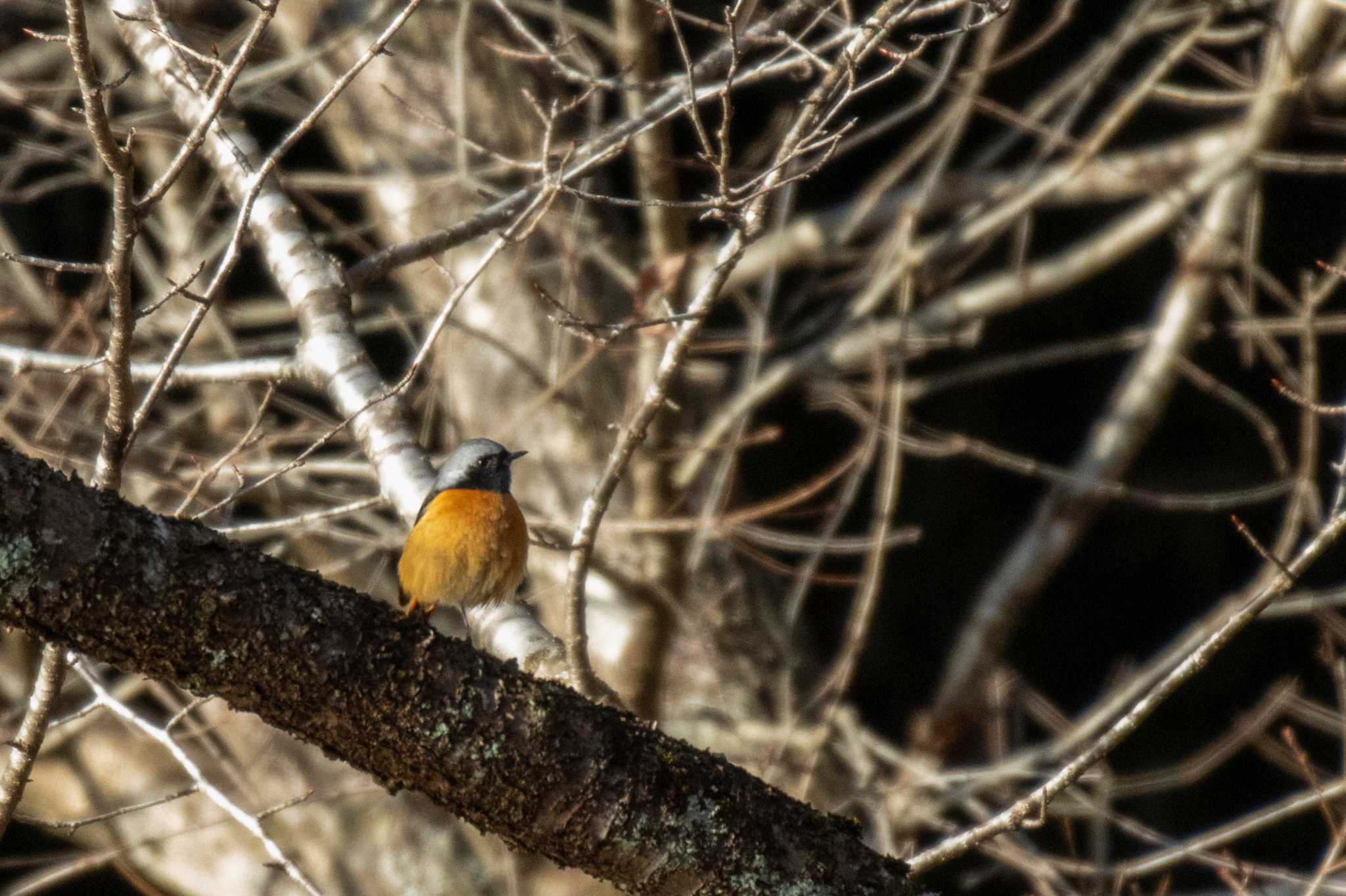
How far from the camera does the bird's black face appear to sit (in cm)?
438

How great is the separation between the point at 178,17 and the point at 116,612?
181 inches

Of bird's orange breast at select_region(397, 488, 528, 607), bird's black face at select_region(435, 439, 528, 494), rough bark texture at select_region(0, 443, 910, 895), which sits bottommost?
rough bark texture at select_region(0, 443, 910, 895)

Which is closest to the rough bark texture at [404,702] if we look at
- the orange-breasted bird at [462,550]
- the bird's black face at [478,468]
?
the orange-breasted bird at [462,550]

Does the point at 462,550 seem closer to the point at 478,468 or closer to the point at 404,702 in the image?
the point at 478,468

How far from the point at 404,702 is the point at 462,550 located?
1664 millimetres

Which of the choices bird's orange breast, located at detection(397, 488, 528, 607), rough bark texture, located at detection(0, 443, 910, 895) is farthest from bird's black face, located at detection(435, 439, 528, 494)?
rough bark texture, located at detection(0, 443, 910, 895)

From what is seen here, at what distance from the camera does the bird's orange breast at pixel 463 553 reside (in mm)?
4043

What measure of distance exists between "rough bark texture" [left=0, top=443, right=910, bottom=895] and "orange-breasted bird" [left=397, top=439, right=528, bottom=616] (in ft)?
4.96

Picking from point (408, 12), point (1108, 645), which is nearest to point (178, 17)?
point (408, 12)

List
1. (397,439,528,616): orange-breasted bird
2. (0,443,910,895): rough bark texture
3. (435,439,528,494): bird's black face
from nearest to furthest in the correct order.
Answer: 1. (0,443,910,895): rough bark texture
2. (397,439,528,616): orange-breasted bird
3. (435,439,528,494): bird's black face

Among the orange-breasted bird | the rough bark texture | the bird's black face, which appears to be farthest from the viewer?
the bird's black face

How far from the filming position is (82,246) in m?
→ 8.87

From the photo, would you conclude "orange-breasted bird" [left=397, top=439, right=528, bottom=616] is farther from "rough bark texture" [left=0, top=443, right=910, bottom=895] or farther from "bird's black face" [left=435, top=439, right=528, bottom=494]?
"rough bark texture" [left=0, top=443, right=910, bottom=895]

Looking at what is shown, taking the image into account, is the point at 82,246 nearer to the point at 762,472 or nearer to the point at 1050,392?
the point at 762,472
